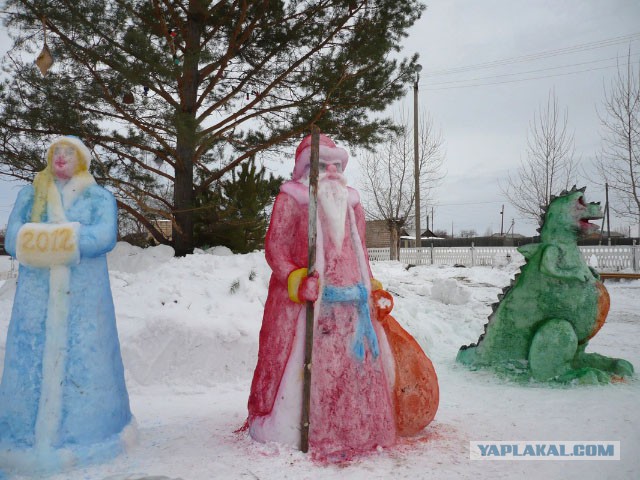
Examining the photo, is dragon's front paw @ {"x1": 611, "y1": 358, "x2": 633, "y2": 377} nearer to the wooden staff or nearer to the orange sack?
the orange sack

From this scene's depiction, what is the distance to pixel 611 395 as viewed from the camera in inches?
152

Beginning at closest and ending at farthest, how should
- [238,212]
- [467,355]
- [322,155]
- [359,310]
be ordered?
[359,310], [322,155], [467,355], [238,212]

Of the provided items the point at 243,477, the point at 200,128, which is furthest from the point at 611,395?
the point at 200,128

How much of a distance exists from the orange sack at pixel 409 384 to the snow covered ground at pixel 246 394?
14 cm

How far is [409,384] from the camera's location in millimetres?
2953

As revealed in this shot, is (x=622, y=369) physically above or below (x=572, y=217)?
below

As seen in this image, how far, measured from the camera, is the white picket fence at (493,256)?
13.7 meters

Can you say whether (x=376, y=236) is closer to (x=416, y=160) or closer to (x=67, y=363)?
(x=416, y=160)

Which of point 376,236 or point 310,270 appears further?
point 376,236

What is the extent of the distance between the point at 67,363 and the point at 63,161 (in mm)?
1219

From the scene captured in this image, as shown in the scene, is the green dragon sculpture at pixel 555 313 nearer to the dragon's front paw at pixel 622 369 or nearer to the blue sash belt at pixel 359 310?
the dragon's front paw at pixel 622 369

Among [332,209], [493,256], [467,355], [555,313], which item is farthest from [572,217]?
[493,256]

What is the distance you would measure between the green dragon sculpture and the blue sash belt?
7.37ft

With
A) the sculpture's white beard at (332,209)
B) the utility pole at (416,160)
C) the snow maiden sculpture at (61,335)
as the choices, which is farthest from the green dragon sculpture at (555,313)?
the utility pole at (416,160)
